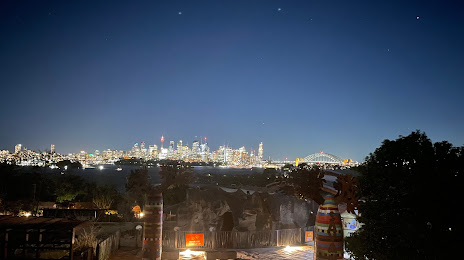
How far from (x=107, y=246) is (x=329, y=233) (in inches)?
416

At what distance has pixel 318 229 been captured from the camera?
36.3ft

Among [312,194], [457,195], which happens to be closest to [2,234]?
[312,194]

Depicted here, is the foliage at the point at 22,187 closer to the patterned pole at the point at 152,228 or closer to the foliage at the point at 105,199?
the foliage at the point at 105,199

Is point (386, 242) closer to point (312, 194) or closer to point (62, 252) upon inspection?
point (312, 194)

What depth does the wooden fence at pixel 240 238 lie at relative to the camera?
18.6 meters

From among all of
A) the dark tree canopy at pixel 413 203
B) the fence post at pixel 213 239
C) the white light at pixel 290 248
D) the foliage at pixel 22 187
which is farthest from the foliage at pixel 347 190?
the foliage at pixel 22 187

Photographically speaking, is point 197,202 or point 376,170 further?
point 197,202

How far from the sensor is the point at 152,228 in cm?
1364

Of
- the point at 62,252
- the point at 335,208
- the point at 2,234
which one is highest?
the point at 335,208

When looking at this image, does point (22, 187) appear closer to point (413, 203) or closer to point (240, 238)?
point (240, 238)

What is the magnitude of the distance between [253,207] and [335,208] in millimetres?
13591

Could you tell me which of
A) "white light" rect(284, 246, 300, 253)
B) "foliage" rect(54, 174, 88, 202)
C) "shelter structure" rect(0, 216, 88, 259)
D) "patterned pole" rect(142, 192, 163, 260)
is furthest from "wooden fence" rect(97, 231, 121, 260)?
"foliage" rect(54, 174, 88, 202)

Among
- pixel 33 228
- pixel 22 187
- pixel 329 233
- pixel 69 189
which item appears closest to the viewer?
pixel 329 233

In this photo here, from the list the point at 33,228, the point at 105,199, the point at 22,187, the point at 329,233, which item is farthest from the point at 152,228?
the point at 22,187
